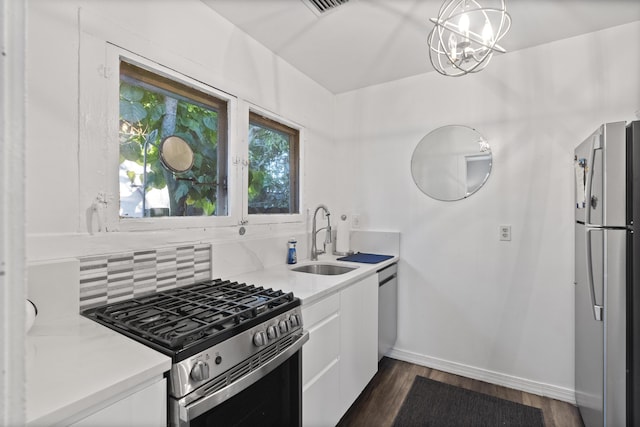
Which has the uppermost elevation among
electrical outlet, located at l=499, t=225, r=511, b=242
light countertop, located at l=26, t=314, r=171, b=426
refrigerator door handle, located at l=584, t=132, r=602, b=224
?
refrigerator door handle, located at l=584, t=132, r=602, b=224

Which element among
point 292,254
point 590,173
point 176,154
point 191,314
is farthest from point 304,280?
point 590,173

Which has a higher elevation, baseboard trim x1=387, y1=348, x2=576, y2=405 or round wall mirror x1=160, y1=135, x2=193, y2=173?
round wall mirror x1=160, y1=135, x2=193, y2=173

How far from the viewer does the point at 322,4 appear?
1.74 metres

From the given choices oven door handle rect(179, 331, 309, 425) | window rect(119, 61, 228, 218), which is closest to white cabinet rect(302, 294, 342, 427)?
oven door handle rect(179, 331, 309, 425)

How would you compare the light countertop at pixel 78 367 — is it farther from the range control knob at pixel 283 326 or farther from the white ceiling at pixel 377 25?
the white ceiling at pixel 377 25

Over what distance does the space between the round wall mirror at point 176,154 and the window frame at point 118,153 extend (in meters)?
0.24

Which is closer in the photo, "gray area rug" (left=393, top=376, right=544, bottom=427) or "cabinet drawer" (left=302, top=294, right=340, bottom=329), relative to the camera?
"cabinet drawer" (left=302, top=294, right=340, bottom=329)

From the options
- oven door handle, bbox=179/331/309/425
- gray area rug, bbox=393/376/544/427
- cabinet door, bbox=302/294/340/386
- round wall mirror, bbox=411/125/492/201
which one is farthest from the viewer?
round wall mirror, bbox=411/125/492/201

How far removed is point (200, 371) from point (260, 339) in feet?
0.84

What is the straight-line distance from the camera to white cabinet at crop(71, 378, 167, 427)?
2.32 feet

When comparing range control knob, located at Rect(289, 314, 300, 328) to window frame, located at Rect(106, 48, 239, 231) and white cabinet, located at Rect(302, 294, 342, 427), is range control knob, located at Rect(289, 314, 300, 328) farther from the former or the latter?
window frame, located at Rect(106, 48, 239, 231)

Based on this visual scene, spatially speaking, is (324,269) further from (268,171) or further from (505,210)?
(505,210)

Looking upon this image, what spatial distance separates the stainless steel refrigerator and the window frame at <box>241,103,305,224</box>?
6.08 ft

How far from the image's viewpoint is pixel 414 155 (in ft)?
8.56
